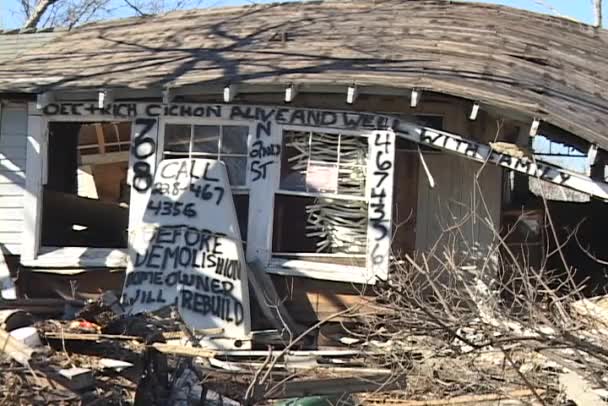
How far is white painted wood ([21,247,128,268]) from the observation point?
11289mm

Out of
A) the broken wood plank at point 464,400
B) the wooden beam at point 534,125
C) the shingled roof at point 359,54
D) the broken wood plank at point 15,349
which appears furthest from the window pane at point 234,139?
the broken wood plank at point 15,349

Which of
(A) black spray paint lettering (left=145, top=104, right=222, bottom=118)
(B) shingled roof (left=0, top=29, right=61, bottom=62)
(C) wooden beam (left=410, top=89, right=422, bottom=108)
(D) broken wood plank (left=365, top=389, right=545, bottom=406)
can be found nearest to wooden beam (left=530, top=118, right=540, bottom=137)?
(C) wooden beam (left=410, top=89, right=422, bottom=108)

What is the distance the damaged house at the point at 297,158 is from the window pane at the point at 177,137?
0.04ft

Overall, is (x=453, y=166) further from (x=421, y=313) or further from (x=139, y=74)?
(x=421, y=313)

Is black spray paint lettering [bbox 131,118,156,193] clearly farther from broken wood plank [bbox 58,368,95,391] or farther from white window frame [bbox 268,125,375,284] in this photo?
broken wood plank [bbox 58,368,95,391]

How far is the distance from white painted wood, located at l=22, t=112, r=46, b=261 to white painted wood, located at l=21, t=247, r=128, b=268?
100 millimetres

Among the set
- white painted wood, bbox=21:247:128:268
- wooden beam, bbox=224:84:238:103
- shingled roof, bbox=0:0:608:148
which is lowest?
white painted wood, bbox=21:247:128:268

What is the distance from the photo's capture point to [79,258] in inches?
449

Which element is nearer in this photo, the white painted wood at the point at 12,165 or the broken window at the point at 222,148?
the broken window at the point at 222,148

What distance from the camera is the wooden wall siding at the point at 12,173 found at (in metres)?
11.6

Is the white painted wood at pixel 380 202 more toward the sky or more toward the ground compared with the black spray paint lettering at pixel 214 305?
more toward the sky

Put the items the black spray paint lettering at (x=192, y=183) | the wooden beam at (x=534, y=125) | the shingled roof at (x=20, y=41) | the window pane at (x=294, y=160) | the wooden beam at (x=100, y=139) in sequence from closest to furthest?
1. the wooden beam at (x=534, y=125)
2. the black spray paint lettering at (x=192, y=183)
3. the window pane at (x=294, y=160)
4. the shingled roof at (x=20, y=41)
5. the wooden beam at (x=100, y=139)

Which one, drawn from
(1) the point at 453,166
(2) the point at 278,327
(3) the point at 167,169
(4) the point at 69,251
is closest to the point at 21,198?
(4) the point at 69,251

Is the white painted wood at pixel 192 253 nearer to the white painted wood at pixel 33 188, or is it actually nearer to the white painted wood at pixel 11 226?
the white painted wood at pixel 33 188
